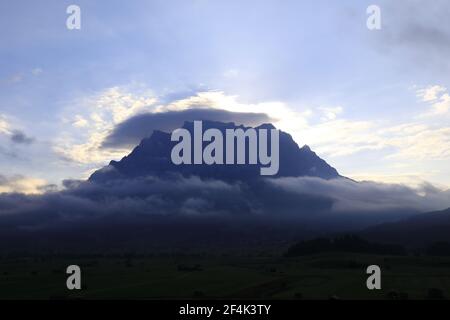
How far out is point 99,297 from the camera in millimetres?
87250

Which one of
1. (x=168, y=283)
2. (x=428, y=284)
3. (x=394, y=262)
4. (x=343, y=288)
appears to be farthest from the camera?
(x=394, y=262)

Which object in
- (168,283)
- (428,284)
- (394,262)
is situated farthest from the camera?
(394,262)

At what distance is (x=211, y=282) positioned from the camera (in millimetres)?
110875

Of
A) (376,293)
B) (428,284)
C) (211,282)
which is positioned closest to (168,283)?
(211,282)
